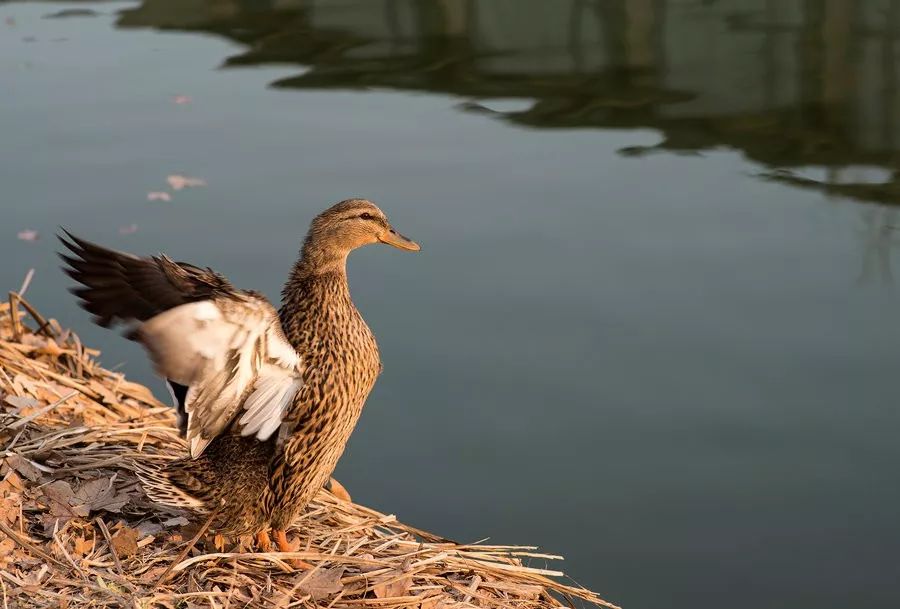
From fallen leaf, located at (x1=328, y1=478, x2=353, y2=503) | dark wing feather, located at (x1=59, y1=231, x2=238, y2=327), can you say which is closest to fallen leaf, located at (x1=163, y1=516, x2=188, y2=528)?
dark wing feather, located at (x1=59, y1=231, x2=238, y2=327)

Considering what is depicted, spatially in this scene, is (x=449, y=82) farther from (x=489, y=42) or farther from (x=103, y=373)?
(x=103, y=373)

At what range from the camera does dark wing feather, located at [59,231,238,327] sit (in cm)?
313

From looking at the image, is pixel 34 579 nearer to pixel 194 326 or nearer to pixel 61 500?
pixel 61 500

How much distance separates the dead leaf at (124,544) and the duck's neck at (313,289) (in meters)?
0.67

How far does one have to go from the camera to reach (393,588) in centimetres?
334

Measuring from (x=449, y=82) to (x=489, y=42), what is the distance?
743 mm

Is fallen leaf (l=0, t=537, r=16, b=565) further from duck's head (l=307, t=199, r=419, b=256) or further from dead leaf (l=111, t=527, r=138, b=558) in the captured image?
duck's head (l=307, t=199, r=419, b=256)

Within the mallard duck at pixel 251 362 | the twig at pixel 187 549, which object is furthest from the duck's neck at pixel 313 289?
the twig at pixel 187 549

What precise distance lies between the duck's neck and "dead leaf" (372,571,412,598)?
0.72 m

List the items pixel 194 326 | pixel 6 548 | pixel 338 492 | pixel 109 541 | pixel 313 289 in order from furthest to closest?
pixel 338 492 < pixel 313 289 < pixel 109 541 < pixel 6 548 < pixel 194 326

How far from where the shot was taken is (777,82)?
25.0 feet

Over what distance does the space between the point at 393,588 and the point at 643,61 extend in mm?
5317

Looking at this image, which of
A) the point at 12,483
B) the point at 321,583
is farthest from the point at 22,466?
the point at 321,583

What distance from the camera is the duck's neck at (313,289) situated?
3.58m
